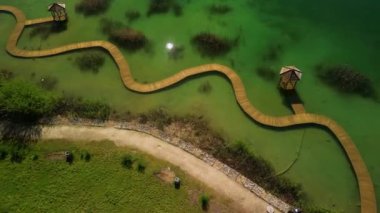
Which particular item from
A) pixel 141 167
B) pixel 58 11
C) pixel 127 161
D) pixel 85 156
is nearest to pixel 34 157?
pixel 85 156

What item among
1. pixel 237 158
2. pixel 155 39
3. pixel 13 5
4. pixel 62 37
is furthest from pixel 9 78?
pixel 237 158

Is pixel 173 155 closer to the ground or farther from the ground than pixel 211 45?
closer to the ground

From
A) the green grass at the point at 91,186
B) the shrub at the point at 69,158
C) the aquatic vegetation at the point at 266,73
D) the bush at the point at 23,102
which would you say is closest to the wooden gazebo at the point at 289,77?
the aquatic vegetation at the point at 266,73

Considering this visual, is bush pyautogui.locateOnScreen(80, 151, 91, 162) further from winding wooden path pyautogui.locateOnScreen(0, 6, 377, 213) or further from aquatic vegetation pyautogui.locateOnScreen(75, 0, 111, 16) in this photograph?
aquatic vegetation pyautogui.locateOnScreen(75, 0, 111, 16)

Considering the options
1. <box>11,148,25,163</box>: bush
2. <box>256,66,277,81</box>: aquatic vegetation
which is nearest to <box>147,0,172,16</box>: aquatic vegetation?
<box>256,66,277,81</box>: aquatic vegetation

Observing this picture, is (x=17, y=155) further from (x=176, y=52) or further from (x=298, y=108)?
(x=298, y=108)
